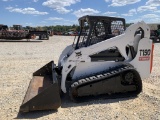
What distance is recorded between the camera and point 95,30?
6.20m

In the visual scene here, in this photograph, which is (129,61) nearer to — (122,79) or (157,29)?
(122,79)

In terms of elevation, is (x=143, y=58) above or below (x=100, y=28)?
below

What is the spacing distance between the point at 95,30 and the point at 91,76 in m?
1.26

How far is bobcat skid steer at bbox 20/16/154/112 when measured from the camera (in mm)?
5637

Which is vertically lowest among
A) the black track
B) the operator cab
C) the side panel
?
the black track

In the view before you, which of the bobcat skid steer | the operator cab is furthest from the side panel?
the operator cab

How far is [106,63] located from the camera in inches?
237

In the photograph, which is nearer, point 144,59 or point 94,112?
point 94,112

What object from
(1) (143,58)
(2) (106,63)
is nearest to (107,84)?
(2) (106,63)

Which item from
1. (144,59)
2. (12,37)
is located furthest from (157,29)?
(144,59)

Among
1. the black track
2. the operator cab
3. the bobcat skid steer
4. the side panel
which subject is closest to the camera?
the black track

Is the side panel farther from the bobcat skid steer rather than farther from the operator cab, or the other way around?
the operator cab

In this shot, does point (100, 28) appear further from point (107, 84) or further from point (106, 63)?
point (107, 84)

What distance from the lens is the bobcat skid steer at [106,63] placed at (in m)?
5.64
